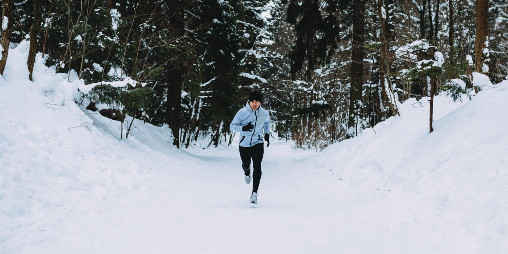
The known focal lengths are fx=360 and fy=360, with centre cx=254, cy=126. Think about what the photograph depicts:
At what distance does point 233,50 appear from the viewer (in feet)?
55.6

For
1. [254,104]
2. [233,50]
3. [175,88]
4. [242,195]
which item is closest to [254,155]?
[254,104]

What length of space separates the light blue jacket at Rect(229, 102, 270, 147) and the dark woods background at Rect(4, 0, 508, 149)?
2978 millimetres

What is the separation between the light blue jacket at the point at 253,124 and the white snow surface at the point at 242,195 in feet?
3.82

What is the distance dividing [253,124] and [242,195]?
1605mm

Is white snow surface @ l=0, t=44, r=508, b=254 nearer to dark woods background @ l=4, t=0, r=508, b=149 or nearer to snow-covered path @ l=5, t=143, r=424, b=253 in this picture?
snow-covered path @ l=5, t=143, r=424, b=253

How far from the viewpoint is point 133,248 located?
3887 mm

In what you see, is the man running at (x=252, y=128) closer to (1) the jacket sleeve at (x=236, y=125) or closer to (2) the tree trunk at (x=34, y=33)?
(1) the jacket sleeve at (x=236, y=125)

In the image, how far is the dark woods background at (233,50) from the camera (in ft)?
28.7

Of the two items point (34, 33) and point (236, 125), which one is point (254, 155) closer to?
point (236, 125)

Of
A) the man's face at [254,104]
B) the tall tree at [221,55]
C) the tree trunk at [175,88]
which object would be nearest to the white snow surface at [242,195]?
the man's face at [254,104]

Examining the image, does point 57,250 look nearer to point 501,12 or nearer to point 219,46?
point 219,46

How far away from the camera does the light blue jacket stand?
267 inches

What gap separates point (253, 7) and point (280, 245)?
19228 millimetres

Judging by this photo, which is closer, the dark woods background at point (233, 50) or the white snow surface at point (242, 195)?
the white snow surface at point (242, 195)
